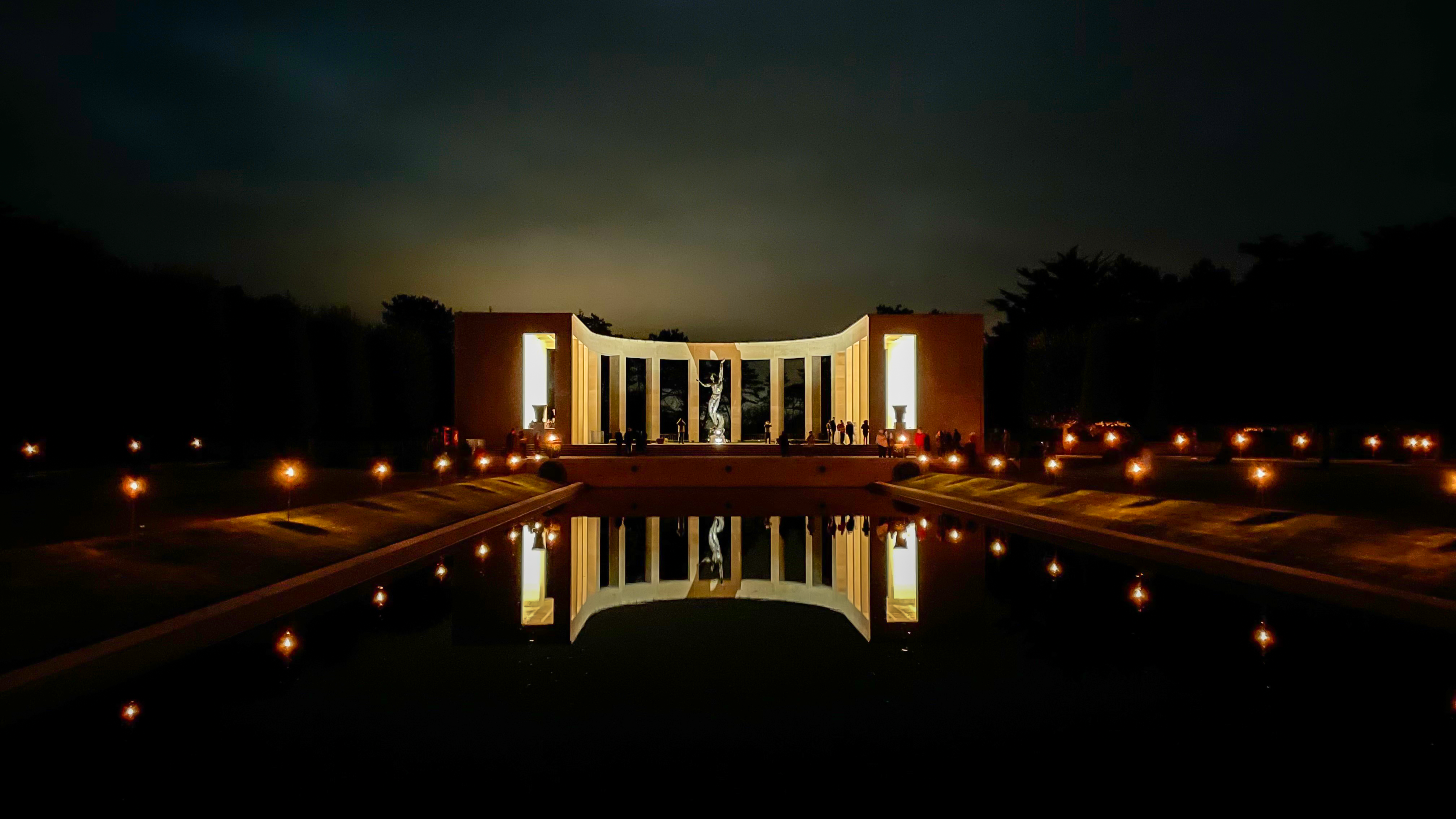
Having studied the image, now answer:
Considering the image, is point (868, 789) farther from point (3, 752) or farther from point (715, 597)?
point (715, 597)

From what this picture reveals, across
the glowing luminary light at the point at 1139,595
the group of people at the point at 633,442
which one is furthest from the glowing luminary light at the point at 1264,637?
the group of people at the point at 633,442

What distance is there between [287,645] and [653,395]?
88.9 ft

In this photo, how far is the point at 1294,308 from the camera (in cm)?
2547

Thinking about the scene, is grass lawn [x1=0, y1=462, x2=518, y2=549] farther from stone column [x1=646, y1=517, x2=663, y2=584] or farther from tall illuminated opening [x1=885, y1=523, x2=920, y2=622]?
tall illuminated opening [x1=885, y1=523, x2=920, y2=622]

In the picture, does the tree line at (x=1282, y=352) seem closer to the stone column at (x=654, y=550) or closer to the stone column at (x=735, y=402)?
the stone column at (x=735, y=402)

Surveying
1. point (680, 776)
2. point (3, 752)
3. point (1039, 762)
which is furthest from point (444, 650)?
point (1039, 762)

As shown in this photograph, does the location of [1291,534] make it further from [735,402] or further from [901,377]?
[735,402]

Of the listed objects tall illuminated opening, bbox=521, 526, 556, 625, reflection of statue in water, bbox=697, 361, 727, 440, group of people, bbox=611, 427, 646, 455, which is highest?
reflection of statue in water, bbox=697, 361, 727, 440

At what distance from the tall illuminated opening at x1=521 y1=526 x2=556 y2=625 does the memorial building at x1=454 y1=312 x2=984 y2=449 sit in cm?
1551

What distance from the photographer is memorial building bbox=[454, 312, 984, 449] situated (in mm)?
26859

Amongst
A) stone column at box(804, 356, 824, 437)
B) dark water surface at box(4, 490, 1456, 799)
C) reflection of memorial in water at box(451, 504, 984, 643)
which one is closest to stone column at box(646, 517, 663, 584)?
reflection of memorial in water at box(451, 504, 984, 643)

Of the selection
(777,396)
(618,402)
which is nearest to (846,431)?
(777,396)

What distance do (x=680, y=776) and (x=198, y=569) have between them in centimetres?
521

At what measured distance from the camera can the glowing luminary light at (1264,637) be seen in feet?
19.3
